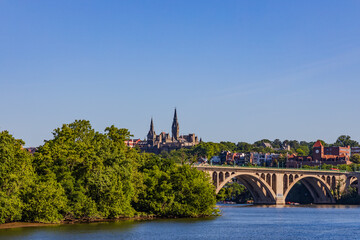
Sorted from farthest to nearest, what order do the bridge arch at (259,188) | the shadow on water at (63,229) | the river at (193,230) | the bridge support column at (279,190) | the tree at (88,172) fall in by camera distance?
the bridge support column at (279,190)
the bridge arch at (259,188)
the tree at (88,172)
the river at (193,230)
the shadow on water at (63,229)

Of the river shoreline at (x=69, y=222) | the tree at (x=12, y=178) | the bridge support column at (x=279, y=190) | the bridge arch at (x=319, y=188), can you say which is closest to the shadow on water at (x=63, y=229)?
the river shoreline at (x=69, y=222)

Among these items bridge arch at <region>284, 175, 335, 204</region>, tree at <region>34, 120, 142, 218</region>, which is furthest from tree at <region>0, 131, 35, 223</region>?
bridge arch at <region>284, 175, 335, 204</region>

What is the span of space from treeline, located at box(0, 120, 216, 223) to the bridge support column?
55467 millimetres

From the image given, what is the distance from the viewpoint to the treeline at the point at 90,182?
212 ft

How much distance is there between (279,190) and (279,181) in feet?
6.76

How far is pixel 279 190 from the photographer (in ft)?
459

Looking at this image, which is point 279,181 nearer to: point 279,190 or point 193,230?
point 279,190

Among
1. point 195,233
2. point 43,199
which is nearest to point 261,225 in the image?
point 195,233

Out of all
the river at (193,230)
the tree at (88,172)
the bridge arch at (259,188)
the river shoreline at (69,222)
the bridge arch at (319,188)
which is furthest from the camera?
the bridge arch at (319,188)

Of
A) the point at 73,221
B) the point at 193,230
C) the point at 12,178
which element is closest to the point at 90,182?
the point at 73,221

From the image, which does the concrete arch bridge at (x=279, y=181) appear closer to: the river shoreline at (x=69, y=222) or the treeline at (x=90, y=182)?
the treeline at (x=90, y=182)

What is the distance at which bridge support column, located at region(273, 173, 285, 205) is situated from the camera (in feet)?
455

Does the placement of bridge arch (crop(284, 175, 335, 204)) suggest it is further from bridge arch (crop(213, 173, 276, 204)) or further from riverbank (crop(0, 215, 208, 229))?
riverbank (crop(0, 215, 208, 229))

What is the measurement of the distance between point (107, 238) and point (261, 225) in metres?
27.8
